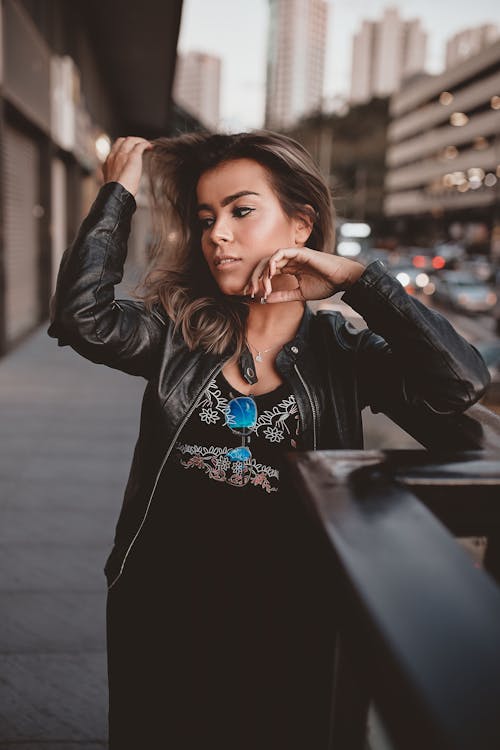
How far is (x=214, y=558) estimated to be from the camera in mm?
1684

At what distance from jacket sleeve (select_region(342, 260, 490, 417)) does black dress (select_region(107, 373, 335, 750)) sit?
0.28 meters

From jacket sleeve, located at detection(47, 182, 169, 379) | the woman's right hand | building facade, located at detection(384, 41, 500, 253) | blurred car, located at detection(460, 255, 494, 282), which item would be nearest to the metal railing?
jacket sleeve, located at detection(47, 182, 169, 379)

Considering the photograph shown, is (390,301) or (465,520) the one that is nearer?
(465,520)

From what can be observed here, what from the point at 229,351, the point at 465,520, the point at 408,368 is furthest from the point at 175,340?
the point at 465,520

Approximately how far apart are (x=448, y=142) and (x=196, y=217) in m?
82.8

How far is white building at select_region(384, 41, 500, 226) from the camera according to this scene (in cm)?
6794

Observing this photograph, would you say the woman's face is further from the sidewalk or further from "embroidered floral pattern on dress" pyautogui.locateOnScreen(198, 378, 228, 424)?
the sidewalk

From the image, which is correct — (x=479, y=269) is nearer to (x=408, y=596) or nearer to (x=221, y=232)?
(x=221, y=232)

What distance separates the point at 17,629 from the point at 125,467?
2.48 m

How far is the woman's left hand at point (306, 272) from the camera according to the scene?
1.71 m

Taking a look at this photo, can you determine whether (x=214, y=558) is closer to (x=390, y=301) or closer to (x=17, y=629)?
(x=390, y=301)

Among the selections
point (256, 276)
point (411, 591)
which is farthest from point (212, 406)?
point (411, 591)

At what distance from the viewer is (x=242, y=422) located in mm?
1669

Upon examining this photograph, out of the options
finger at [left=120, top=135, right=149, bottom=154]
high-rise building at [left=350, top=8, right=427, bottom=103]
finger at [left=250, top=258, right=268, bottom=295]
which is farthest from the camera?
high-rise building at [left=350, top=8, right=427, bottom=103]
